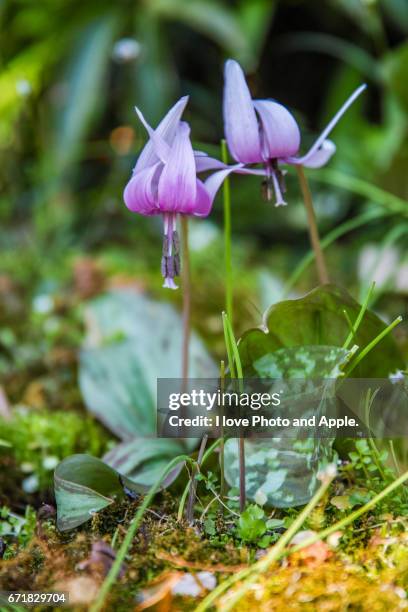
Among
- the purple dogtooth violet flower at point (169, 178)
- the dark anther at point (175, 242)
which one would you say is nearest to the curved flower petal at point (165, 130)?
the purple dogtooth violet flower at point (169, 178)

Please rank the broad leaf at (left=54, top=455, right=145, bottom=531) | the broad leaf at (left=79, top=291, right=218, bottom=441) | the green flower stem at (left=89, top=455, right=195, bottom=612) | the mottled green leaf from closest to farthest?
1. the green flower stem at (left=89, top=455, right=195, bottom=612)
2. the broad leaf at (left=54, top=455, right=145, bottom=531)
3. the mottled green leaf
4. the broad leaf at (left=79, top=291, right=218, bottom=441)

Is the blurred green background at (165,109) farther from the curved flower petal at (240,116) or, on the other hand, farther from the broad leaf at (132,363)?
the curved flower petal at (240,116)

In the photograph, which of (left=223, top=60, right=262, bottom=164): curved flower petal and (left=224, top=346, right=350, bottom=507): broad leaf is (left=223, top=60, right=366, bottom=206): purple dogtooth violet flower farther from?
(left=224, top=346, right=350, bottom=507): broad leaf

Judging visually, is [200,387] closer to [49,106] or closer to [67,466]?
[67,466]

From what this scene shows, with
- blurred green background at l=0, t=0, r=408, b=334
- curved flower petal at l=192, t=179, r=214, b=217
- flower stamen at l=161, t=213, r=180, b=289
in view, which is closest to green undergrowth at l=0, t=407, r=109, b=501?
flower stamen at l=161, t=213, r=180, b=289

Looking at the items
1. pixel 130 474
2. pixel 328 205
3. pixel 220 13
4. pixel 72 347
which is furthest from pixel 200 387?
pixel 220 13

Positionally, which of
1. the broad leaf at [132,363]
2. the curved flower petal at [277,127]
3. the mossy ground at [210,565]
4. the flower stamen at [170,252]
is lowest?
the mossy ground at [210,565]
